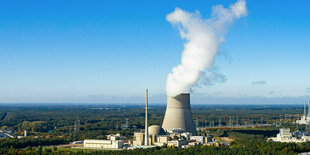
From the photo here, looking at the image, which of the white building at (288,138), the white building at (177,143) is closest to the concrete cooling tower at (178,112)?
the white building at (177,143)

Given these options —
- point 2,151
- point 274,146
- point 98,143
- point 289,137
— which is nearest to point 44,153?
point 2,151

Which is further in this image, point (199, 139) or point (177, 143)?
point (199, 139)

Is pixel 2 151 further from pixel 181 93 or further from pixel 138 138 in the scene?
pixel 181 93

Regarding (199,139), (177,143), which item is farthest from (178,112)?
(199,139)

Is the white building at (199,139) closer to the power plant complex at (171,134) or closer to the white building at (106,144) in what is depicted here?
the power plant complex at (171,134)

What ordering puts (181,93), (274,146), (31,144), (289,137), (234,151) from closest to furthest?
(234,151) → (274,146) → (181,93) → (31,144) → (289,137)

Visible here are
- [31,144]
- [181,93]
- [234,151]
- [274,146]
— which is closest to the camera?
[234,151]

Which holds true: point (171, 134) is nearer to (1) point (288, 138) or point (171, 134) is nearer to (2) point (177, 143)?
(2) point (177, 143)

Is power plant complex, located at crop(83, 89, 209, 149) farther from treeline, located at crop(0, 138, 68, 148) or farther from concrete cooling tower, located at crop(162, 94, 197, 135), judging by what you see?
treeline, located at crop(0, 138, 68, 148)
